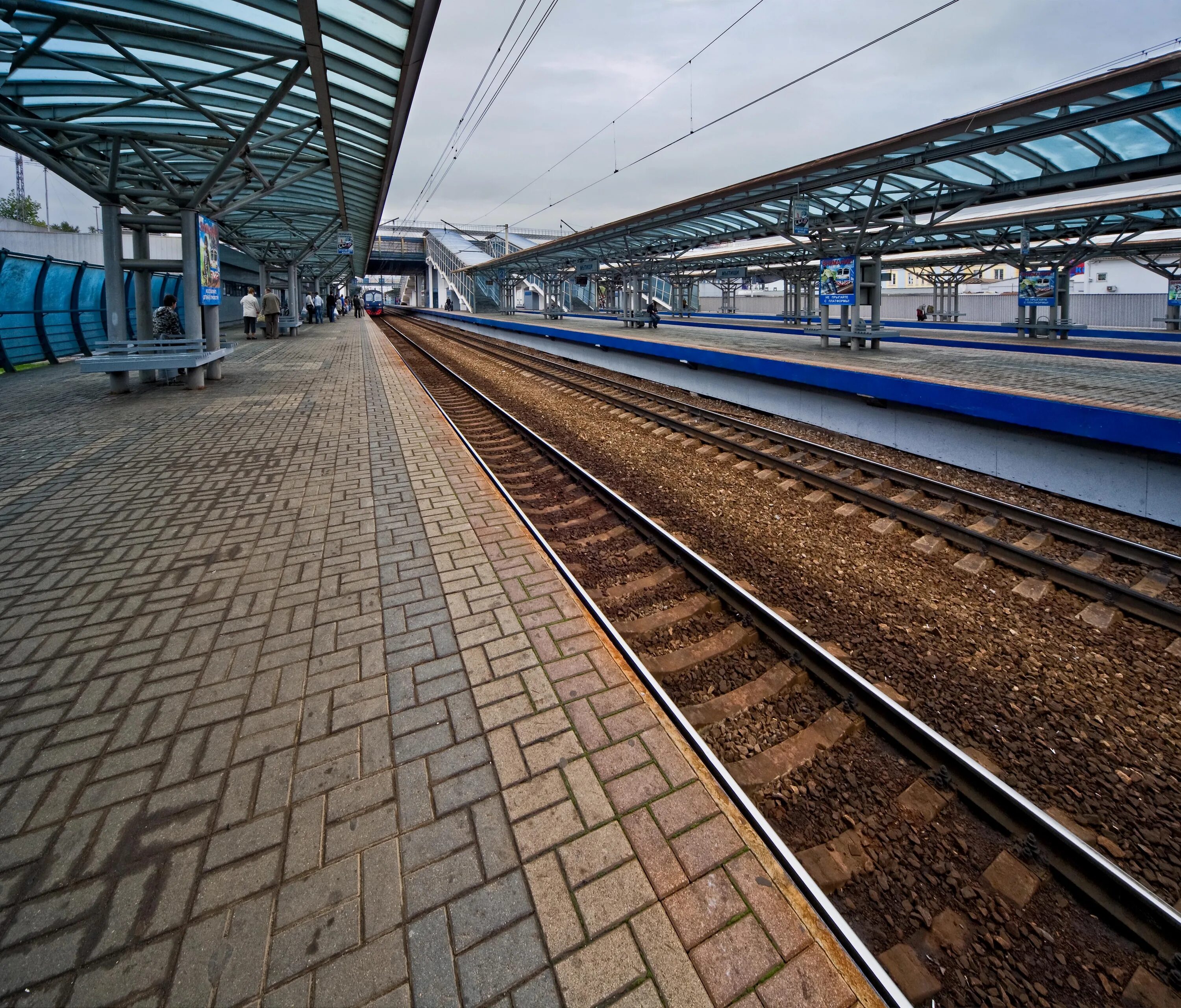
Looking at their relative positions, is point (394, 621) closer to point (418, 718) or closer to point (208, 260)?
point (418, 718)

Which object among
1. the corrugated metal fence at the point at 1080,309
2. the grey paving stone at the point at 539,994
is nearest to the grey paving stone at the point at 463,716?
the grey paving stone at the point at 539,994

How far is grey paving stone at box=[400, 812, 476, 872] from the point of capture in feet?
6.37

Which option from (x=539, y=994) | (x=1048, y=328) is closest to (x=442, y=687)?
(x=539, y=994)

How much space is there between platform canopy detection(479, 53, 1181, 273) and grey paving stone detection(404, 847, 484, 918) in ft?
30.4

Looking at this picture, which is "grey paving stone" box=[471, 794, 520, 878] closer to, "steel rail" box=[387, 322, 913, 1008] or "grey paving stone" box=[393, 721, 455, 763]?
"grey paving stone" box=[393, 721, 455, 763]

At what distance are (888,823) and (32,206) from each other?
79.8 meters

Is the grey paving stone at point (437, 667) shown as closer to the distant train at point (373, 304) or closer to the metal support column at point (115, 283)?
the metal support column at point (115, 283)

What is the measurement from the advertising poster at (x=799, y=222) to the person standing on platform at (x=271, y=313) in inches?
764

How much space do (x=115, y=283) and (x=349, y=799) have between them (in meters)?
12.9

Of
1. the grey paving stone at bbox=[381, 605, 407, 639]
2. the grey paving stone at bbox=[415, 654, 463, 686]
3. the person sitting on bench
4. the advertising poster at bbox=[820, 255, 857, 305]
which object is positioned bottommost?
the grey paving stone at bbox=[415, 654, 463, 686]

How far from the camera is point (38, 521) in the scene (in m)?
4.78

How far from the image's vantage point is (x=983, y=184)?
41.7 ft

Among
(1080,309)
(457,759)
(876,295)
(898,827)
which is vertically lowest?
(898,827)

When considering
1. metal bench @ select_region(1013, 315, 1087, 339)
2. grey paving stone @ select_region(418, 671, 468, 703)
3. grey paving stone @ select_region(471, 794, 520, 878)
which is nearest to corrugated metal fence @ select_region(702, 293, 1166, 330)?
metal bench @ select_region(1013, 315, 1087, 339)
